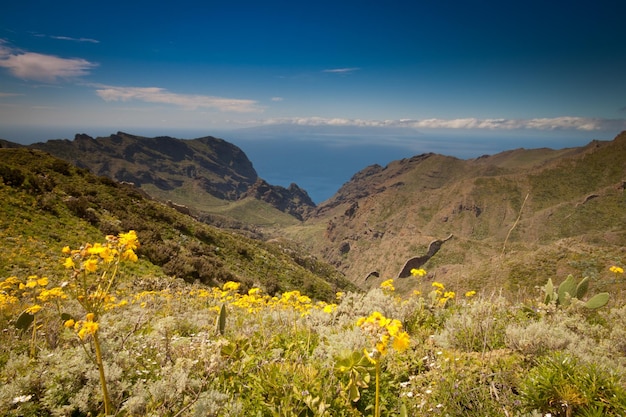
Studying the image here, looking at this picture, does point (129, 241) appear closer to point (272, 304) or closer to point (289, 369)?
point (289, 369)

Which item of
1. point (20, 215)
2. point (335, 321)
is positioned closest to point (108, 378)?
point (335, 321)

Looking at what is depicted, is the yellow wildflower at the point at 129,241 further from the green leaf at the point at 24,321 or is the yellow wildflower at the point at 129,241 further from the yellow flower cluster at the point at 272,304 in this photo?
the yellow flower cluster at the point at 272,304

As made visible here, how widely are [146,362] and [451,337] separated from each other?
4.28 m

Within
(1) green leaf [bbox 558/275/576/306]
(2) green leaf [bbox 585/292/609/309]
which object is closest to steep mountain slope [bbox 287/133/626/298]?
(1) green leaf [bbox 558/275/576/306]

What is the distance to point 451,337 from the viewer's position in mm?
4582

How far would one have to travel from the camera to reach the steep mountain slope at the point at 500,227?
30.1 m

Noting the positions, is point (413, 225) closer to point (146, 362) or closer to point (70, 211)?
point (70, 211)

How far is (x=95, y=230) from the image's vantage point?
16312 mm

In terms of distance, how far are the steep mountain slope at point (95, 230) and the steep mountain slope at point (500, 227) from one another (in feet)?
57.5

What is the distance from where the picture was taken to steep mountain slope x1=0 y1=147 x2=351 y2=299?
12492 millimetres

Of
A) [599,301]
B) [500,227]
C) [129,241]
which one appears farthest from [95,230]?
[500,227]

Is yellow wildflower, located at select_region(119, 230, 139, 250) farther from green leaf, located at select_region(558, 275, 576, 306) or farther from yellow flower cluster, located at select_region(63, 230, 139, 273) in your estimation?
green leaf, located at select_region(558, 275, 576, 306)

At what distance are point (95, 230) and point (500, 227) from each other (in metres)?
104

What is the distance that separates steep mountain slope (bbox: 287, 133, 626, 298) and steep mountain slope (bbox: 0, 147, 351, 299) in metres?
17.5
